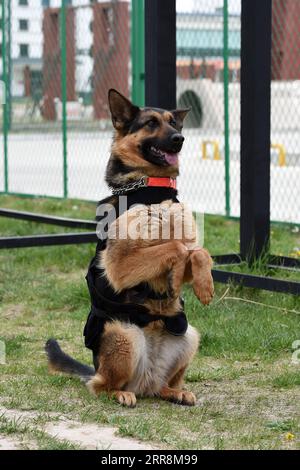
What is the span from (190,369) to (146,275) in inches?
40.7

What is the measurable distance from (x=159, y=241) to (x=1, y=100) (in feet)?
30.7

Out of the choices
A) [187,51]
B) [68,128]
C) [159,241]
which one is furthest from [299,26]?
[159,241]

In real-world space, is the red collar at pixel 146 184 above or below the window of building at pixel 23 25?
below

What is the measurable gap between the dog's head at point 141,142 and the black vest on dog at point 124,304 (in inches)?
6.8

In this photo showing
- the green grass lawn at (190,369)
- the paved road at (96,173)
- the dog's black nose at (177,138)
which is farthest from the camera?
the paved road at (96,173)

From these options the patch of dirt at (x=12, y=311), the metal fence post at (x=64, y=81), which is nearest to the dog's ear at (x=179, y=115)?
the patch of dirt at (x=12, y=311)

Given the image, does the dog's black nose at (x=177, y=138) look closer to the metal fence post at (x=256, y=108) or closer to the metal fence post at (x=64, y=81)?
the metal fence post at (x=256, y=108)

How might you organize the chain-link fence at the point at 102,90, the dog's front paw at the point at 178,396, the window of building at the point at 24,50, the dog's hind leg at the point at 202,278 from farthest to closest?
the window of building at the point at 24,50, the chain-link fence at the point at 102,90, the dog's front paw at the point at 178,396, the dog's hind leg at the point at 202,278

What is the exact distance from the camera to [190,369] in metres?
5.34

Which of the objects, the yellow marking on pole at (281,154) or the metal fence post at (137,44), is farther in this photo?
the yellow marking on pole at (281,154)

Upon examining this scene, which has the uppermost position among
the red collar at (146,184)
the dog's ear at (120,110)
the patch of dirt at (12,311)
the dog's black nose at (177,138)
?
the dog's ear at (120,110)

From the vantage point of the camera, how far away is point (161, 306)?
4.70 m

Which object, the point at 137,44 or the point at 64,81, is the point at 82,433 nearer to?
the point at 137,44

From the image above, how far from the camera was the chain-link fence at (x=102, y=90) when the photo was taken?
10734mm
